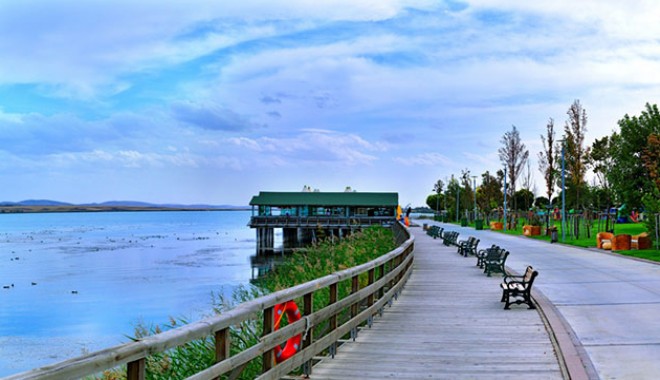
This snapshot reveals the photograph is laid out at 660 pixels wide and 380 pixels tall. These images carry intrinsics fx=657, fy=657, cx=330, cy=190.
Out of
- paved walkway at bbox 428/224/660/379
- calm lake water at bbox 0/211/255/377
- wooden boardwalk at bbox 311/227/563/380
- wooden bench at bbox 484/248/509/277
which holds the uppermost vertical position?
wooden bench at bbox 484/248/509/277

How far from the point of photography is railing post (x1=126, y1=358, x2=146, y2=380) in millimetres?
4266

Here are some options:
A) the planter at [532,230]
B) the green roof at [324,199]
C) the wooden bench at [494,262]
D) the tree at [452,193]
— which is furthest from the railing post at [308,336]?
the tree at [452,193]

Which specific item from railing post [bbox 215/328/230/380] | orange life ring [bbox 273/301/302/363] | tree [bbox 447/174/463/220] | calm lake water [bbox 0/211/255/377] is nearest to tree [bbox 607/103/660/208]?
calm lake water [bbox 0/211/255/377]

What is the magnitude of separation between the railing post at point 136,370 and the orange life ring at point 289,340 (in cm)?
256

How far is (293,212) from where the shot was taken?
7988 cm

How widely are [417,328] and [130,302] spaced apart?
20760mm

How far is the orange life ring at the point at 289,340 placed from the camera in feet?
22.5

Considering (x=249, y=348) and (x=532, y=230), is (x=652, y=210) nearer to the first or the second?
(x=532, y=230)

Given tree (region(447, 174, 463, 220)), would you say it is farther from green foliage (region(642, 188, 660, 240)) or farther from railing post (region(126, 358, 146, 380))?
→ railing post (region(126, 358, 146, 380))

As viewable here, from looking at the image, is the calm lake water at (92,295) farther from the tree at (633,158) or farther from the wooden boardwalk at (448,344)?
the tree at (633,158)

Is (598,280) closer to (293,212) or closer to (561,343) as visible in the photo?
(561,343)

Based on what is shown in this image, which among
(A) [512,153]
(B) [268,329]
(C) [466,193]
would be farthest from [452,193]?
(B) [268,329]

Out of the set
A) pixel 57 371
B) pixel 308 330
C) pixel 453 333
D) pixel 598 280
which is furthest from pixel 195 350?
pixel 598 280

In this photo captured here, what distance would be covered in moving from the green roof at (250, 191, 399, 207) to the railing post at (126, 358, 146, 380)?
7301 centimetres
